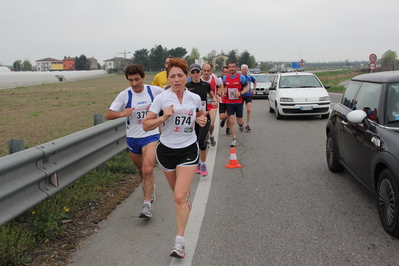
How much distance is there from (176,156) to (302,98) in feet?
35.8

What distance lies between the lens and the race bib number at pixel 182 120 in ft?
13.5

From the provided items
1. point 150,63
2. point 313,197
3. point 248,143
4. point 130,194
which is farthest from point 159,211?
point 150,63

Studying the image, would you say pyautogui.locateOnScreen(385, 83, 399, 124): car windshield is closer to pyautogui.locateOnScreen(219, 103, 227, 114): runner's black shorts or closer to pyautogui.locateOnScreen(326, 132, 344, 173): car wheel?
pyautogui.locateOnScreen(326, 132, 344, 173): car wheel

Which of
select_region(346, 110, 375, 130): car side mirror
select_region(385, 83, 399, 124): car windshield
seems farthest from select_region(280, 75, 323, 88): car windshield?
select_region(346, 110, 375, 130): car side mirror

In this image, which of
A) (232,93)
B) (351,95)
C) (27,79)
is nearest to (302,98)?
(232,93)

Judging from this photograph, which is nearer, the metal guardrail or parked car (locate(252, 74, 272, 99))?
the metal guardrail

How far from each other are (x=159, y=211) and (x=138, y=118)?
1.19 m

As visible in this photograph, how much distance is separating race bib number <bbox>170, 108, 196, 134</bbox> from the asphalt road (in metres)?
1.11

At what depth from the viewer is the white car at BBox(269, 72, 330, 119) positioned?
1425 centimetres

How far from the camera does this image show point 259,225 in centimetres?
464

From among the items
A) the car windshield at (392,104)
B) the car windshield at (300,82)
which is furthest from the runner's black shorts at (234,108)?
the car windshield at (300,82)

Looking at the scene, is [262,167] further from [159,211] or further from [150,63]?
[150,63]

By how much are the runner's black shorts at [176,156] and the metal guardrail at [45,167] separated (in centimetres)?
134

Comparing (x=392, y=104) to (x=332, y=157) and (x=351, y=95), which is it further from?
(x=332, y=157)
